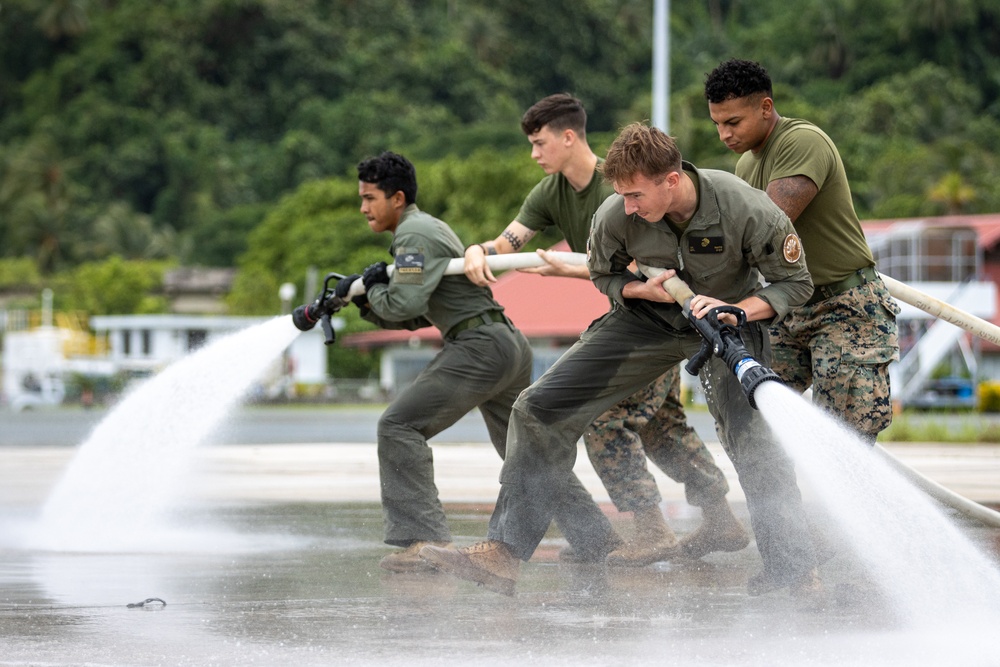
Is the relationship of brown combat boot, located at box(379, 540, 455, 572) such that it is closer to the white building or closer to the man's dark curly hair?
the man's dark curly hair

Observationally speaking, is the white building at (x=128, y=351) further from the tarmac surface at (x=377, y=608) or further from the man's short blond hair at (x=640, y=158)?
the man's short blond hair at (x=640, y=158)

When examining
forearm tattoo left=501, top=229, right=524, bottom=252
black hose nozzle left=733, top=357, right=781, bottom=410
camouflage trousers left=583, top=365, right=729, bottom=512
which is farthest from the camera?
forearm tattoo left=501, top=229, right=524, bottom=252

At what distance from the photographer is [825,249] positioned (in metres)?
6.10

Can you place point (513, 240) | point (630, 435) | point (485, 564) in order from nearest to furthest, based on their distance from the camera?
point (485, 564) → point (630, 435) → point (513, 240)

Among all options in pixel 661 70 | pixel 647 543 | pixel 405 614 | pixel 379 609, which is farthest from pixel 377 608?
pixel 661 70

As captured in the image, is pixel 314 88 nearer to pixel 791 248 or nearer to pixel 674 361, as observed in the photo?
pixel 674 361

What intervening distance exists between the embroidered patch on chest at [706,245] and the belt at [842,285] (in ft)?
1.83

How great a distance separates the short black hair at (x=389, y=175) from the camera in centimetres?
716

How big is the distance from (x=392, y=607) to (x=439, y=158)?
7437 cm

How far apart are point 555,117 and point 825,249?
154 centimetres

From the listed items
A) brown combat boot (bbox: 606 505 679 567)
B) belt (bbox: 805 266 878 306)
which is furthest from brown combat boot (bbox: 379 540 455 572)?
belt (bbox: 805 266 878 306)

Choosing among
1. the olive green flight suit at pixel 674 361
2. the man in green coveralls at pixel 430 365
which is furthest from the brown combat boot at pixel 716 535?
the olive green flight suit at pixel 674 361

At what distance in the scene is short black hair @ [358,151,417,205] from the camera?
7.16 meters

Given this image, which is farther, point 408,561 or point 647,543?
point 647,543
